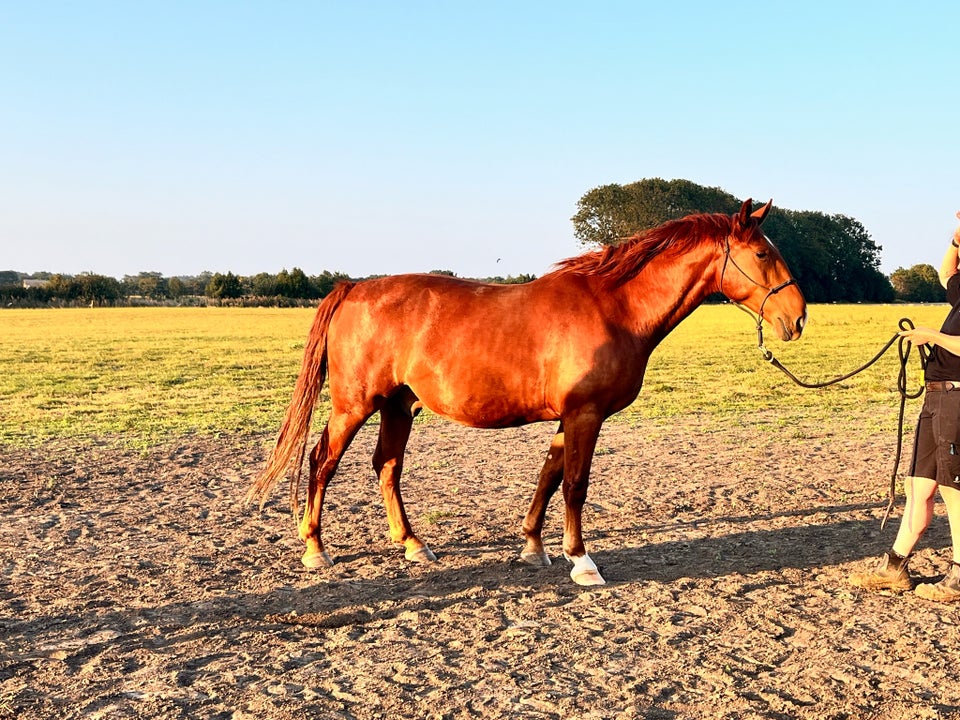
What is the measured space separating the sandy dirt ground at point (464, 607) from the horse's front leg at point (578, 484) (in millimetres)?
164

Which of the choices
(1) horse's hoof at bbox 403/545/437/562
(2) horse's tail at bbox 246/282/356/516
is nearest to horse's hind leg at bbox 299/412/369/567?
(2) horse's tail at bbox 246/282/356/516

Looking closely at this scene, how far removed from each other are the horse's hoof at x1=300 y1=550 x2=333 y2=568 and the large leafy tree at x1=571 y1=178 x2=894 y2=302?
7297cm

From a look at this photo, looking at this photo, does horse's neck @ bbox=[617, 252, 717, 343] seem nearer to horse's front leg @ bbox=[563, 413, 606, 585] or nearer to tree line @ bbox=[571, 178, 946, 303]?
horse's front leg @ bbox=[563, 413, 606, 585]

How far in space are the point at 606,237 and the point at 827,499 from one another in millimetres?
70666

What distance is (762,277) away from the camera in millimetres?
5680

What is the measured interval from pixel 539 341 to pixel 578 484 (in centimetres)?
103

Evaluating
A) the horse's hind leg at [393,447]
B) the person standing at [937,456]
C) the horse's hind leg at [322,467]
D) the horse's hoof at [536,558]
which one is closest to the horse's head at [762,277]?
the person standing at [937,456]

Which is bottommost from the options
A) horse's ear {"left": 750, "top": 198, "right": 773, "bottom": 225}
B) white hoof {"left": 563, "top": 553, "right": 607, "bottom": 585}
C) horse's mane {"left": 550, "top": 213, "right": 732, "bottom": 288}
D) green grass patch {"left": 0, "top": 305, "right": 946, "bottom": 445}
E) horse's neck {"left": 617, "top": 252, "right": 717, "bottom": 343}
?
white hoof {"left": 563, "top": 553, "right": 607, "bottom": 585}

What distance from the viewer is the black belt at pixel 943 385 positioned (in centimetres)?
534

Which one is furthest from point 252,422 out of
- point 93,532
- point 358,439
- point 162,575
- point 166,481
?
point 162,575

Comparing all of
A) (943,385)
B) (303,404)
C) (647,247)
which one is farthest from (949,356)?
(303,404)

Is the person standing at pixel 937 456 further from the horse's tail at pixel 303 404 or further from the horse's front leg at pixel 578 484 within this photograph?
the horse's tail at pixel 303 404

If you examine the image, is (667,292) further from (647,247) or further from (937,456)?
(937,456)

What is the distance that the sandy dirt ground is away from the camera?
396 cm
